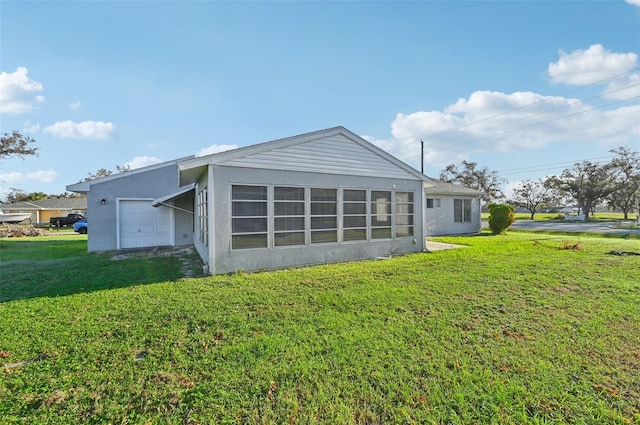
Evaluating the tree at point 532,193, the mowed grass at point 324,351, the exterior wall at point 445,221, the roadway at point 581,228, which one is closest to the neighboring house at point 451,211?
the exterior wall at point 445,221

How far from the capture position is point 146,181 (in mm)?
13742

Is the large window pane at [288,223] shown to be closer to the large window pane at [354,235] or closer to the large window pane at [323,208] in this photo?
the large window pane at [323,208]

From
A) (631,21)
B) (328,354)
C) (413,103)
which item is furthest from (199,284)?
(631,21)

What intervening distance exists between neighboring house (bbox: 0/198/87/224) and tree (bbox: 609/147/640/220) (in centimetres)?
7244

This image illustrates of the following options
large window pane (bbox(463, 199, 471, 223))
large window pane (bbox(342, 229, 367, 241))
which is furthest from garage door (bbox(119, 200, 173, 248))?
large window pane (bbox(463, 199, 471, 223))

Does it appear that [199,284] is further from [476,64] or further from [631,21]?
[631,21]

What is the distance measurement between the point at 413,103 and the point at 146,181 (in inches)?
585

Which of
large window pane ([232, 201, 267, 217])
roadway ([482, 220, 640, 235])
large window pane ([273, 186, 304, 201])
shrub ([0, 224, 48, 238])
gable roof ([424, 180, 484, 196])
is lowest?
roadway ([482, 220, 640, 235])

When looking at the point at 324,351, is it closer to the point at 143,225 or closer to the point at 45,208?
the point at 143,225

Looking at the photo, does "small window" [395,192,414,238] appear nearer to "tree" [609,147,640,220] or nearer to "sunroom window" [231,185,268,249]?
"sunroom window" [231,185,268,249]

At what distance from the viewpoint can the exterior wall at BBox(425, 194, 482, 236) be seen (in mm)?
17438

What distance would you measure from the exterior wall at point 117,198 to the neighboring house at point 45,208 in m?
33.4

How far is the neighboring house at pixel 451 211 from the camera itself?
1745 centimetres

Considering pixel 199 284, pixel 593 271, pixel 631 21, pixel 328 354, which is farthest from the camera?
pixel 631 21
